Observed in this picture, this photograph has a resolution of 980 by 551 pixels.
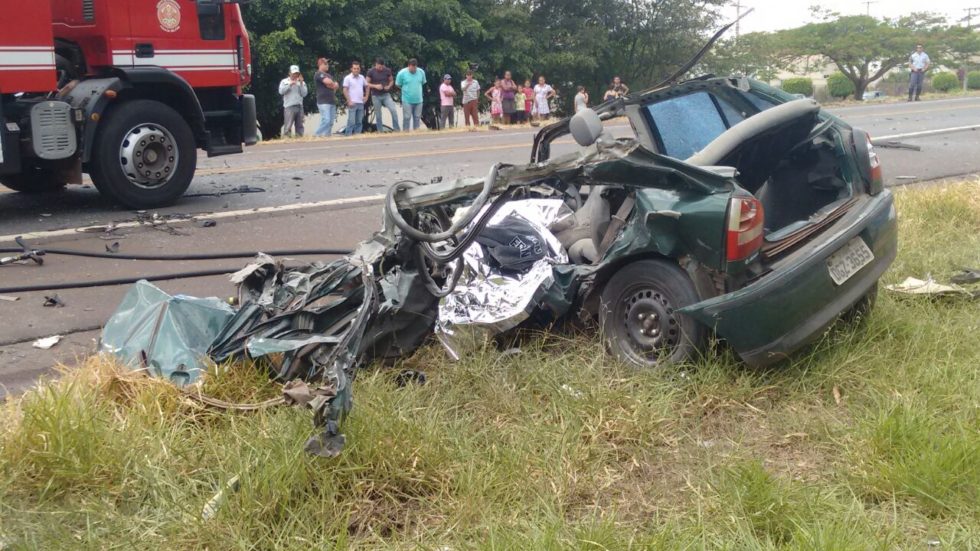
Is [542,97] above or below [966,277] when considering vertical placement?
above

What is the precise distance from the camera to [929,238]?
22.5 feet

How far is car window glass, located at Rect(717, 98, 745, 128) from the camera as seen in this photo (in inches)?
207

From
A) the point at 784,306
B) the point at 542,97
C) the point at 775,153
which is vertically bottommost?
the point at 784,306

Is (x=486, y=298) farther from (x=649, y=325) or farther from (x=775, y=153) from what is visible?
(x=775, y=153)

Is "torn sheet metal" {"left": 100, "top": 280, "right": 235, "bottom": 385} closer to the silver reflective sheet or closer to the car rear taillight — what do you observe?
the silver reflective sheet

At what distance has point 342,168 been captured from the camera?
12.4 meters

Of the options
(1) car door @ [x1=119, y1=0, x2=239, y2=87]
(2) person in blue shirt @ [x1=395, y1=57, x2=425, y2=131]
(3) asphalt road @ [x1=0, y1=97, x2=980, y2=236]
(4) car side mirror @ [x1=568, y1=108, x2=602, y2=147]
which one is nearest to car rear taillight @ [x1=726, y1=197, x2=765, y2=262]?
(4) car side mirror @ [x1=568, y1=108, x2=602, y2=147]

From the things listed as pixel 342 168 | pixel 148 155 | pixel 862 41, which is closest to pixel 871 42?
pixel 862 41

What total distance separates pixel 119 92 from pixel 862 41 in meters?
51.5

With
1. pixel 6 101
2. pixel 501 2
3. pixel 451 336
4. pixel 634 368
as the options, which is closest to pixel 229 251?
pixel 6 101

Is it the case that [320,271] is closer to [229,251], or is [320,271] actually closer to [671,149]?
[671,149]

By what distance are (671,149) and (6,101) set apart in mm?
6155

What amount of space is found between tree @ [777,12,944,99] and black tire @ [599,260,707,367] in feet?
175

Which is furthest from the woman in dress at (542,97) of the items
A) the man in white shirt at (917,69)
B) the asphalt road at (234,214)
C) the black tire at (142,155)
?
the black tire at (142,155)
